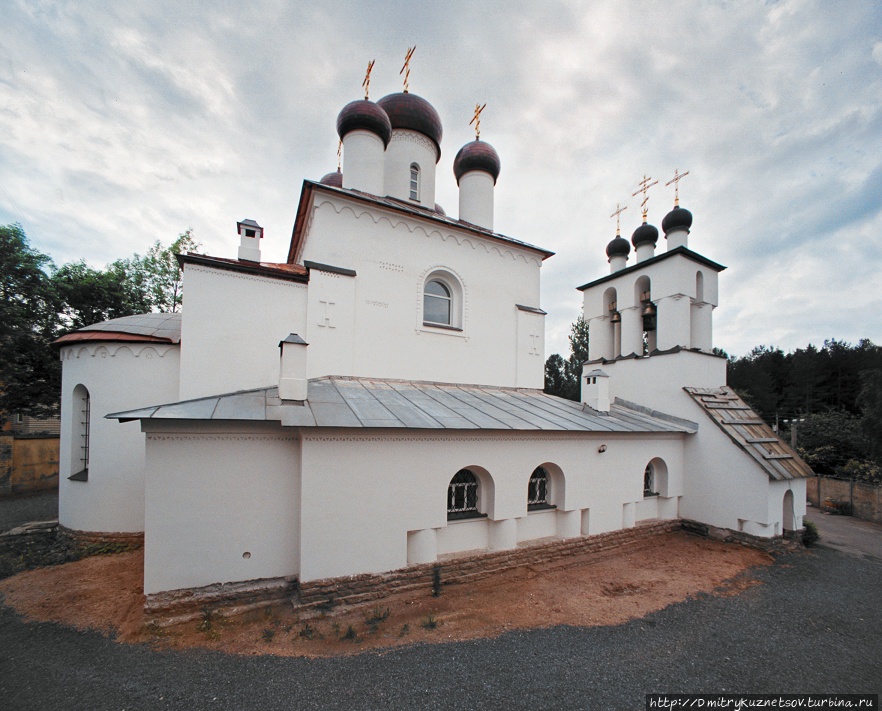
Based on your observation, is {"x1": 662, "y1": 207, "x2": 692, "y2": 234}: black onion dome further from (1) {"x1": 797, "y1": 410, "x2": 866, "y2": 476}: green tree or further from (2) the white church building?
(1) {"x1": 797, "y1": 410, "x2": 866, "y2": 476}: green tree

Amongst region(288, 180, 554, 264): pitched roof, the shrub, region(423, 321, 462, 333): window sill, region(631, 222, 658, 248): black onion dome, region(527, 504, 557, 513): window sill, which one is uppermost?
region(631, 222, 658, 248): black onion dome

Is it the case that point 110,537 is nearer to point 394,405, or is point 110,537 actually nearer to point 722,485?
point 394,405

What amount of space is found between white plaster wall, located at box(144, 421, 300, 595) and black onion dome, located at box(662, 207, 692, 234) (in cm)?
A: 1166

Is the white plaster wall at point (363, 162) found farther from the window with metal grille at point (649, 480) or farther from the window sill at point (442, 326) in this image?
the window with metal grille at point (649, 480)

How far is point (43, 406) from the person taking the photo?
16.2 metres

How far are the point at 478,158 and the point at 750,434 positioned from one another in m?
10.9

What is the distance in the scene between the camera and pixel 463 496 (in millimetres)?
6848

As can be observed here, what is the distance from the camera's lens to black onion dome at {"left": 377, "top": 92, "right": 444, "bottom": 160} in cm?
1102

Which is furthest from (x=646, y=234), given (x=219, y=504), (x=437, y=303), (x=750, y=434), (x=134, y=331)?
(x=134, y=331)

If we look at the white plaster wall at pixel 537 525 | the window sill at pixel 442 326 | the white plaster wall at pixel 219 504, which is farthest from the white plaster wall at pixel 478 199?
the white plaster wall at pixel 219 504

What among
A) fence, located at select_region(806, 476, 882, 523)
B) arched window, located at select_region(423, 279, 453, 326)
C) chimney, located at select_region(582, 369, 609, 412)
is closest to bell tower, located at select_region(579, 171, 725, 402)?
chimney, located at select_region(582, 369, 609, 412)

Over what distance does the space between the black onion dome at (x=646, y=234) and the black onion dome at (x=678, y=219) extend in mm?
744

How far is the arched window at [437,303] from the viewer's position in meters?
9.75

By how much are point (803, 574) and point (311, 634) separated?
9.19m
